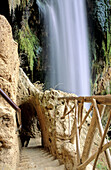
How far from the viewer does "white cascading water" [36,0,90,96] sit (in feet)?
40.4

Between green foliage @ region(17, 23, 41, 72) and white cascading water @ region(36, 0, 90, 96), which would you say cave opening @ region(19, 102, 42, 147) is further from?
white cascading water @ region(36, 0, 90, 96)

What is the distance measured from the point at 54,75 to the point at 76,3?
7.84 m

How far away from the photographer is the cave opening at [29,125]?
21.5ft

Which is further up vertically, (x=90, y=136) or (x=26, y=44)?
(x=26, y=44)

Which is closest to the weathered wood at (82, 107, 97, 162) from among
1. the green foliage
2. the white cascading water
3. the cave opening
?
the cave opening

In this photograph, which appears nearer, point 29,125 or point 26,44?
point 29,125

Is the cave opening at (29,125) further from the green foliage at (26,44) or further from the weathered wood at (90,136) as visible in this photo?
the weathered wood at (90,136)

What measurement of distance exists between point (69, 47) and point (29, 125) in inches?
350

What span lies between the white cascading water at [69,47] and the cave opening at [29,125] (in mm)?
5807

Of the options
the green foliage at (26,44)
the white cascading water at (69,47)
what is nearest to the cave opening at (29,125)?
the green foliage at (26,44)

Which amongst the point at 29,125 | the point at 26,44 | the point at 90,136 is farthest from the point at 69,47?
the point at 90,136

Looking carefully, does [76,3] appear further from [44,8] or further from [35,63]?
[35,63]

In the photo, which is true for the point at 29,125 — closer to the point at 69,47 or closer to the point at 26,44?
the point at 26,44

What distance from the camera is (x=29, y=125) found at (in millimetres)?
7102
